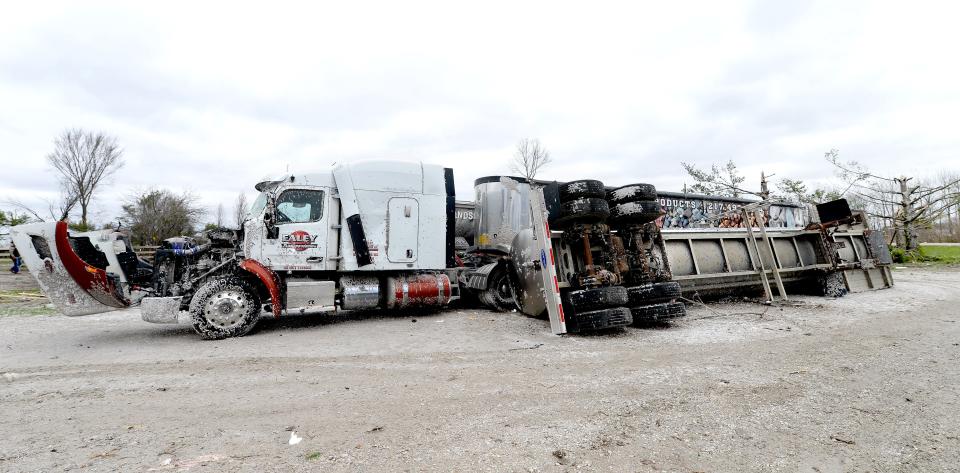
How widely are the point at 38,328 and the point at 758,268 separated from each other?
12985 millimetres

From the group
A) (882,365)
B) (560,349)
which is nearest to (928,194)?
(882,365)

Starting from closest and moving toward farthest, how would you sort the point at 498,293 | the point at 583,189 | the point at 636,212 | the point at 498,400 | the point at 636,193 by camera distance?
the point at 498,400, the point at 583,189, the point at 636,212, the point at 636,193, the point at 498,293

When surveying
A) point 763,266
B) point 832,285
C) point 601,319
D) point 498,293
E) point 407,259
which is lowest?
point 601,319

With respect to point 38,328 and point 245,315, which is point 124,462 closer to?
point 245,315

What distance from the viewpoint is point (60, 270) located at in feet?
18.7

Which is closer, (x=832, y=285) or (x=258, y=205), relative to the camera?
(x=258, y=205)

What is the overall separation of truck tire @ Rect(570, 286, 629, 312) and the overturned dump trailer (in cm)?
2

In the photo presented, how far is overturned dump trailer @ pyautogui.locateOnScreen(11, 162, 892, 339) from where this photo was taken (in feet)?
19.3

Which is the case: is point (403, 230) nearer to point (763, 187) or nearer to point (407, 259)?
point (407, 259)

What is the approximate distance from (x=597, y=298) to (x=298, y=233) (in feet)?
15.4

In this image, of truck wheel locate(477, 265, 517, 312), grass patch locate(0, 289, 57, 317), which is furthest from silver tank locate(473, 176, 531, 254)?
grass patch locate(0, 289, 57, 317)

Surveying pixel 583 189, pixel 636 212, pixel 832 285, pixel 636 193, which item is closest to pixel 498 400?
pixel 583 189

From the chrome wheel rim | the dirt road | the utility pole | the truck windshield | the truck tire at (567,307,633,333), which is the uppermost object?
the utility pole

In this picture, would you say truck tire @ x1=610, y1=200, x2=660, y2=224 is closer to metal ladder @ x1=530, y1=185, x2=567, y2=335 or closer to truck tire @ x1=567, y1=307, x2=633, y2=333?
metal ladder @ x1=530, y1=185, x2=567, y2=335
